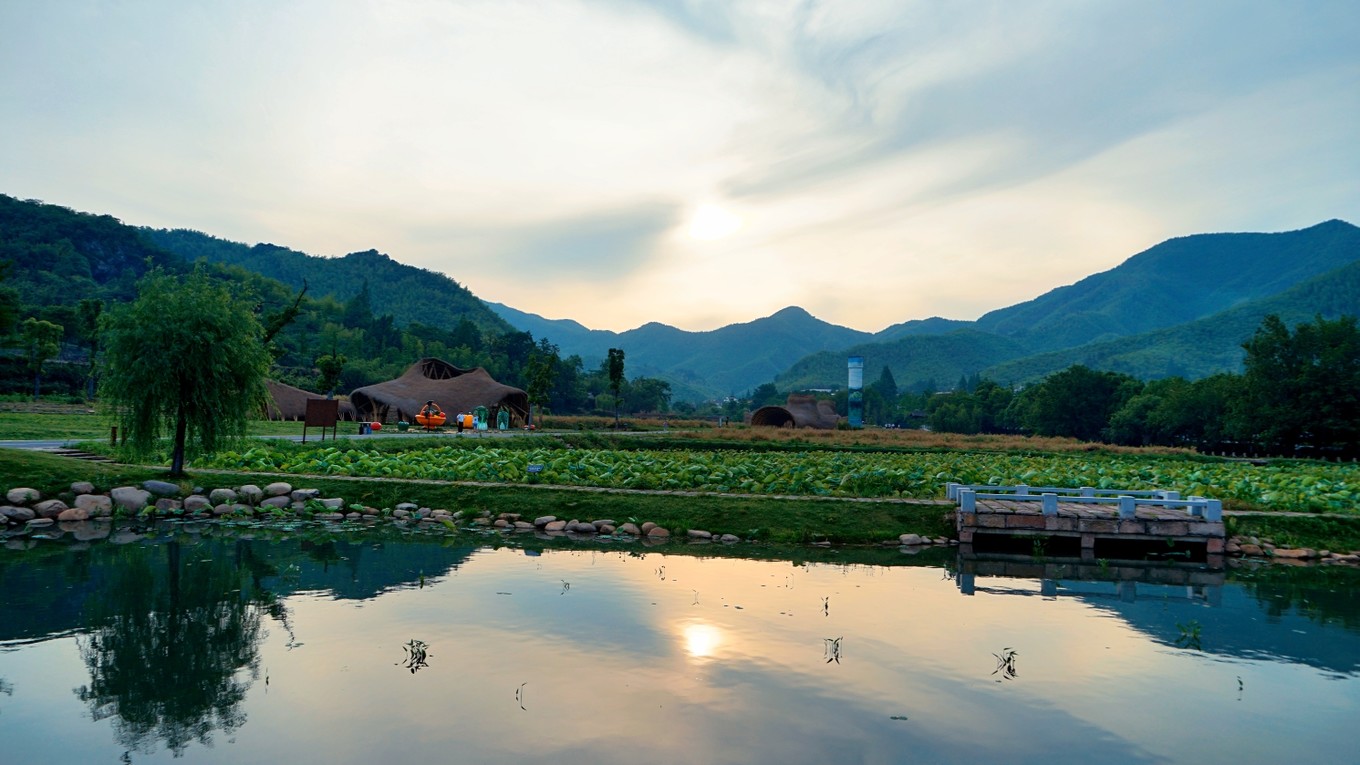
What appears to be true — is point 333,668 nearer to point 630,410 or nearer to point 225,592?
point 225,592

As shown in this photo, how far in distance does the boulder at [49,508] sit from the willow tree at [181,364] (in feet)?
8.84

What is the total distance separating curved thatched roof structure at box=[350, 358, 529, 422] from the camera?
6538cm

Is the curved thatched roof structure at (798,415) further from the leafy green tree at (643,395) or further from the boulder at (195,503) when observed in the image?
the boulder at (195,503)

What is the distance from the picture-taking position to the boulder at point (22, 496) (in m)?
21.0

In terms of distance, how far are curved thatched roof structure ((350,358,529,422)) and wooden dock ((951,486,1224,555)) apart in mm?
50705

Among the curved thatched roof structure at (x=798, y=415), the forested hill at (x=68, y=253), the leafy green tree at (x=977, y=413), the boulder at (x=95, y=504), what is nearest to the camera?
the boulder at (x=95, y=504)

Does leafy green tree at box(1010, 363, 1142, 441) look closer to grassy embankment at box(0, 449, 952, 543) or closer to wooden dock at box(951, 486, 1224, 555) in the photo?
wooden dock at box(951, 486, 1224, 555)

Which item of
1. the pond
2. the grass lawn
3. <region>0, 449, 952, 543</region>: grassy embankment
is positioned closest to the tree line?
the pond

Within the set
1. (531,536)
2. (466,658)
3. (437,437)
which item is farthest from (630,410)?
(466,658)

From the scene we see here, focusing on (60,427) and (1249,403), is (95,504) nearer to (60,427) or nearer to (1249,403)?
(60,427)

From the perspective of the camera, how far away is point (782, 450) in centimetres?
5341

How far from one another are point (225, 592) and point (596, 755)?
10.2m

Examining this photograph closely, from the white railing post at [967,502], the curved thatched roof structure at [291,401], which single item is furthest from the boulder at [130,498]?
the curved thatched roof structure at [291,401]

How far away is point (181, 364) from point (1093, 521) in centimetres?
2636
